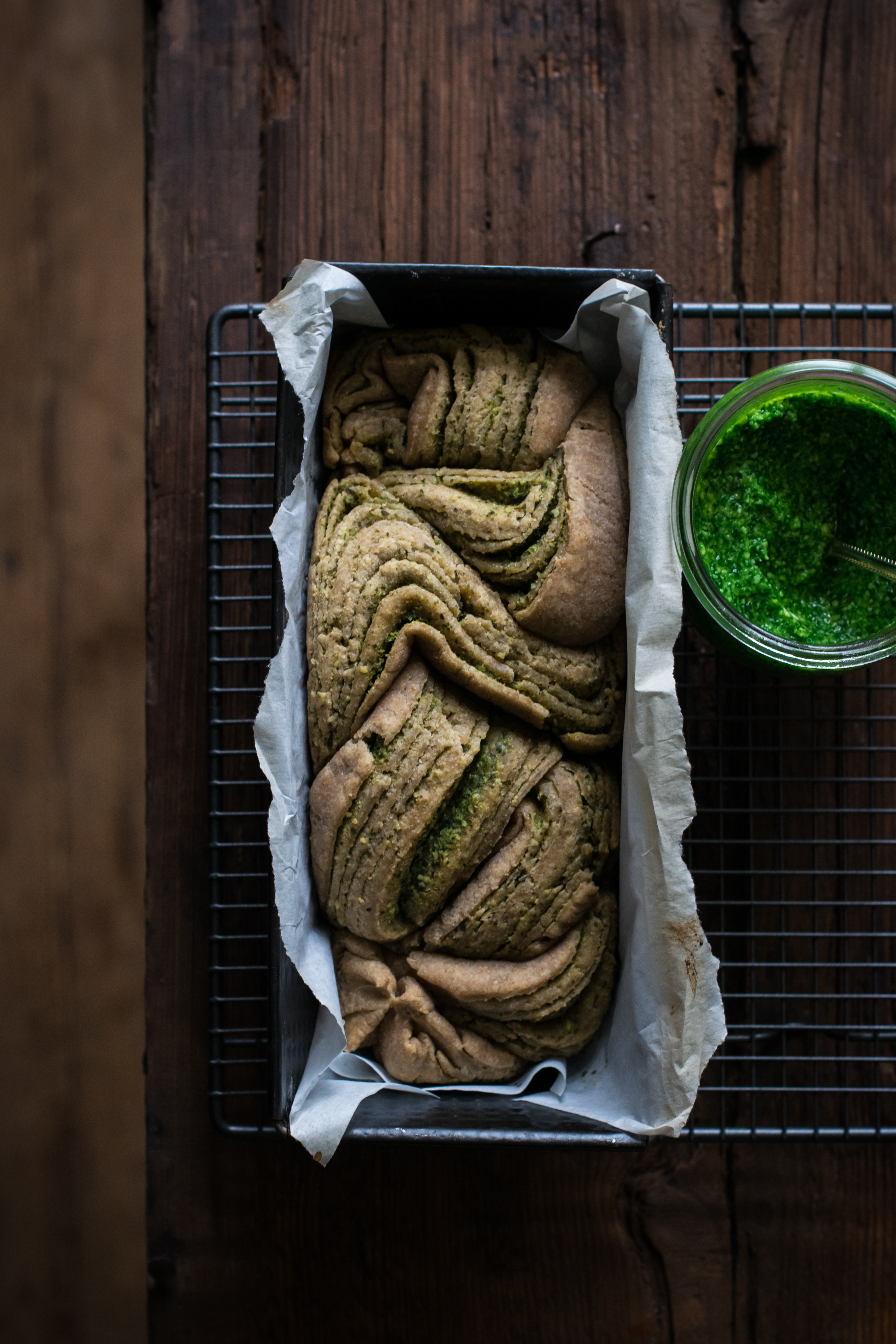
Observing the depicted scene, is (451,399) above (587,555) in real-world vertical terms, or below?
above

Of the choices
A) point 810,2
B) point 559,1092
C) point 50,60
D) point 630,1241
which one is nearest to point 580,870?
point 559,1092

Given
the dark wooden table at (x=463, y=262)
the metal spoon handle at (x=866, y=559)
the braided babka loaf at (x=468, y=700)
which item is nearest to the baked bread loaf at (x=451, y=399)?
the braided babka loaf at (x=468, y=700)

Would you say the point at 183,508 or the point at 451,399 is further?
the point at 183,508

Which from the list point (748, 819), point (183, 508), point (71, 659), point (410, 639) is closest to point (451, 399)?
point (410, 639)

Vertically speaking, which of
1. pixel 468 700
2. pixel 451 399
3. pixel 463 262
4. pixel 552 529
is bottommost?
pixel 468 700

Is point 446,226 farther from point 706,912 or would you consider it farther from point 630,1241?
point 630,1241

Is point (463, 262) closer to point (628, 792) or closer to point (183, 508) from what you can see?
point (183, 508)

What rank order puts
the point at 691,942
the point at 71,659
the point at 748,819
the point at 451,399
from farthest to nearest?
the point at 71,659 < the point at 748,819 < the point at 451,399 < the point at 691,942

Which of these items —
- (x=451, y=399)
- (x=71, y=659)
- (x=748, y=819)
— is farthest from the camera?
(x=71, y=659)
